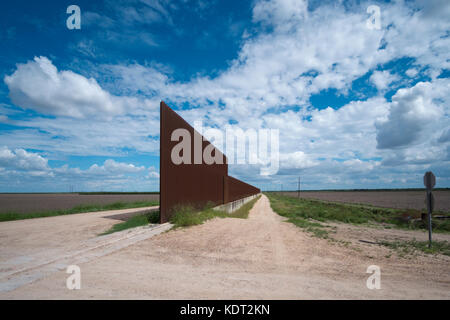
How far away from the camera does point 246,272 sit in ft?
16.3

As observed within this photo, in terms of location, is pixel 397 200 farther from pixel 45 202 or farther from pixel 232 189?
pixel 45 202

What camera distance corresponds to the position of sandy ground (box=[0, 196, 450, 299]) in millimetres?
3850

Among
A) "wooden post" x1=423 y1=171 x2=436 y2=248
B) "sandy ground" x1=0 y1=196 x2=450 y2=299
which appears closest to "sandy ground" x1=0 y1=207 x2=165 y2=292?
"sandy ground" x1=0 y1=196 x2=450 y2=299

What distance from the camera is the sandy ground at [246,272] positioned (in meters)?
3.85

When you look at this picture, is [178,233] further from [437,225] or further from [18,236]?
[437,225]

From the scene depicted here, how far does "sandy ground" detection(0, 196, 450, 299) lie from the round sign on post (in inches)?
101

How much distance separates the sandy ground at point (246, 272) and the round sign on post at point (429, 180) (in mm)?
2557

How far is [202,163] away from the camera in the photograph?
51.4 ft

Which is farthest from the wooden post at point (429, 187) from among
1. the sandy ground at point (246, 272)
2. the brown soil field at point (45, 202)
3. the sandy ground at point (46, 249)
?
the brown soil field at point (45, 202)

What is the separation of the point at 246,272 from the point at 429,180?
742cm

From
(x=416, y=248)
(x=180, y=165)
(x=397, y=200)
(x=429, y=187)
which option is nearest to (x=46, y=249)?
(x=180, y=165)

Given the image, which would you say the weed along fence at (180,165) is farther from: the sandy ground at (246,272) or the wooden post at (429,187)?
the wooden post at (429,187)
